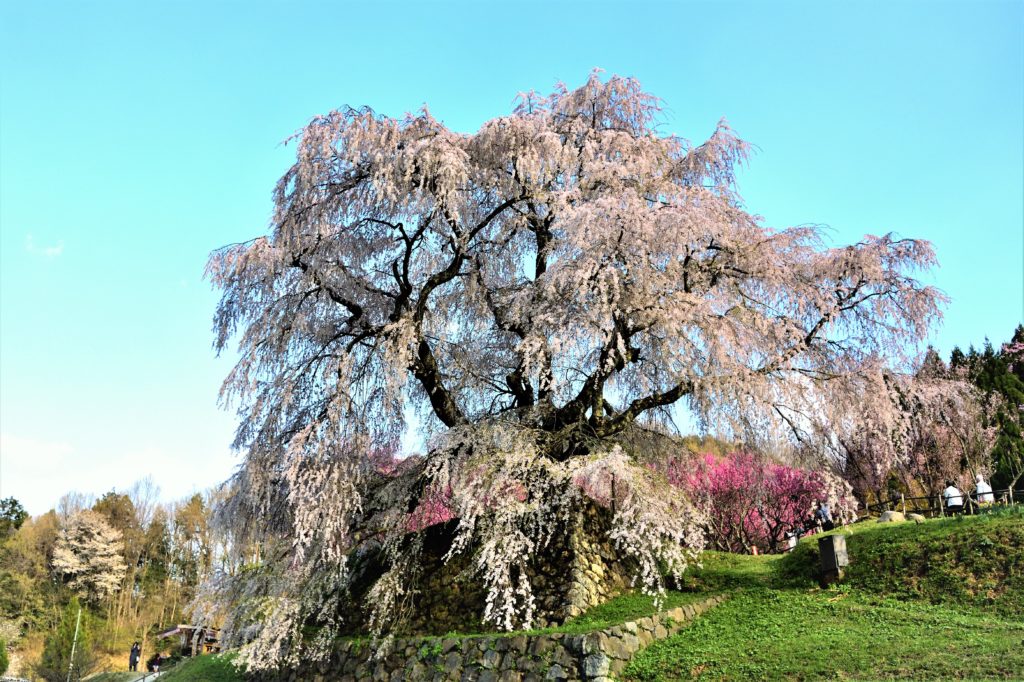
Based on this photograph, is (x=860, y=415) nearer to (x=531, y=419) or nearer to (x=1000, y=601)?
(x=1000, y=601)

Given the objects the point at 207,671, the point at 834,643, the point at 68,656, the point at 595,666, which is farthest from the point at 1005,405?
the point at 68,656

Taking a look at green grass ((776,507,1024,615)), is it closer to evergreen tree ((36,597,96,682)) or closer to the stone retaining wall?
the stone retaining wall

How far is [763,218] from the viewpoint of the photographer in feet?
45.4

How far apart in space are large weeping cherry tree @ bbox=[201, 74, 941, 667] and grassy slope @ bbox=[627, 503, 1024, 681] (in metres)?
1.43

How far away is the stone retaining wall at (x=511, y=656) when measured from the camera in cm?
997

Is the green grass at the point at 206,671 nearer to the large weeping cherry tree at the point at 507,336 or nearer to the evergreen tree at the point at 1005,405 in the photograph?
the large weeping cherry tree at the point at 507,336

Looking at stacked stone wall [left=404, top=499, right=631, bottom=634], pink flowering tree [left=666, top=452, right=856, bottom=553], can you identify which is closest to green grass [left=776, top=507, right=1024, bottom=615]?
stacked stone wall [left=404, top=499, right=631, bottom=634]

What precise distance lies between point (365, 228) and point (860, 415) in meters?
9.56

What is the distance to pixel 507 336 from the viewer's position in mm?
14406

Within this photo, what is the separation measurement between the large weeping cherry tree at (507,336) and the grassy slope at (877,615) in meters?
1.43

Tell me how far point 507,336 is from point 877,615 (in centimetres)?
781

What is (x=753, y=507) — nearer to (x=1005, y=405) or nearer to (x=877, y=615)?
(x=1005, y=405)

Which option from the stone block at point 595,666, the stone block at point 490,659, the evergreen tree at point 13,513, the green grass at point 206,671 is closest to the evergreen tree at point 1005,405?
the stone block at point 595,666

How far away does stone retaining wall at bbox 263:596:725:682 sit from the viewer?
9969 mm
